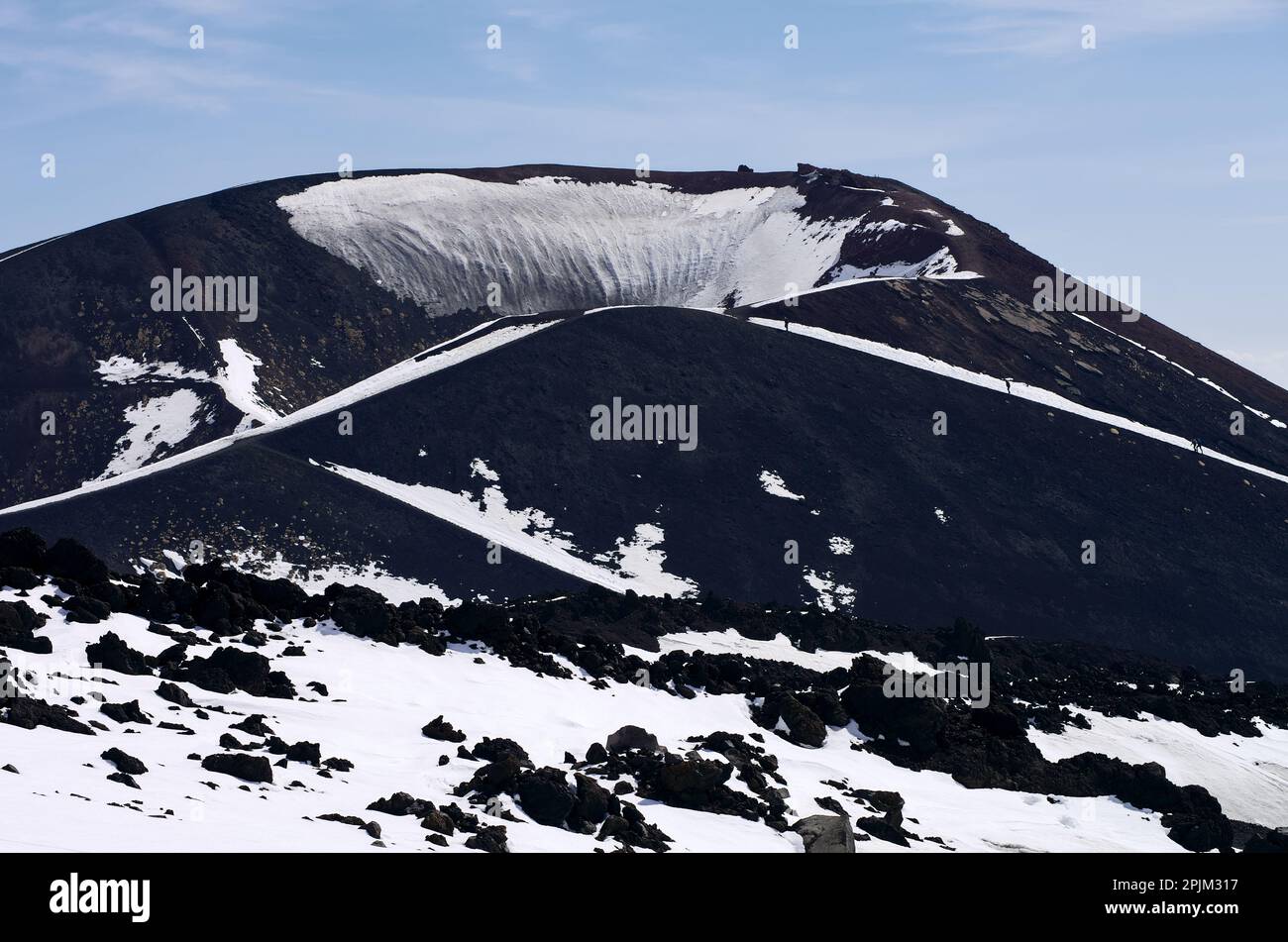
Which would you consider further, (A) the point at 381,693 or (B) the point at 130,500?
(B) the point at 130,500

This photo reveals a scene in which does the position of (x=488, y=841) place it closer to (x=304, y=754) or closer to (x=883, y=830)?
(x=304, y=754)

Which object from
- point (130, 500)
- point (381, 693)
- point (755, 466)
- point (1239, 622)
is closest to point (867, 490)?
point (755, 466)

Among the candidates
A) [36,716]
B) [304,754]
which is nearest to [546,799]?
[304,754]

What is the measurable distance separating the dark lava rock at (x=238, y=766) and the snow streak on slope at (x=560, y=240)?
9191 centimetres

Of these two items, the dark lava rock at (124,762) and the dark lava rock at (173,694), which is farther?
the dark lava rock at (173,694)

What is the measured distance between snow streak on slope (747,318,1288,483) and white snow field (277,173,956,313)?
79.0 feet

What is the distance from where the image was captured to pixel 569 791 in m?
24.8

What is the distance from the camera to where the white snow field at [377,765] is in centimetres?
1941

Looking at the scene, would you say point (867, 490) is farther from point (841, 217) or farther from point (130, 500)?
point (841, 217)

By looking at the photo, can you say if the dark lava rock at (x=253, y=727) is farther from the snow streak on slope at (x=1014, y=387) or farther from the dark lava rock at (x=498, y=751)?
the snow streak on slope at (x=1014, y=387)

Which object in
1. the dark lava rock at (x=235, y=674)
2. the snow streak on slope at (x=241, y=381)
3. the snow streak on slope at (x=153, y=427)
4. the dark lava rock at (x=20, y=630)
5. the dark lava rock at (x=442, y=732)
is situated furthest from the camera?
the snow streak on slope at (x=241, y=381)

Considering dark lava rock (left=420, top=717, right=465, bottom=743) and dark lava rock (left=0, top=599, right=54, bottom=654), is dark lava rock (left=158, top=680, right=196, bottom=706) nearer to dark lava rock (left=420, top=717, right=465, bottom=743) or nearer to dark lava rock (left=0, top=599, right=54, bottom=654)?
dark lava rock (left=0, top=599, right=54, bottom=654)

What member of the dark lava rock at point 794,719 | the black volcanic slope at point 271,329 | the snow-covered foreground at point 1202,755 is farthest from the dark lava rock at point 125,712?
the black volcanic slope at point 271,329
